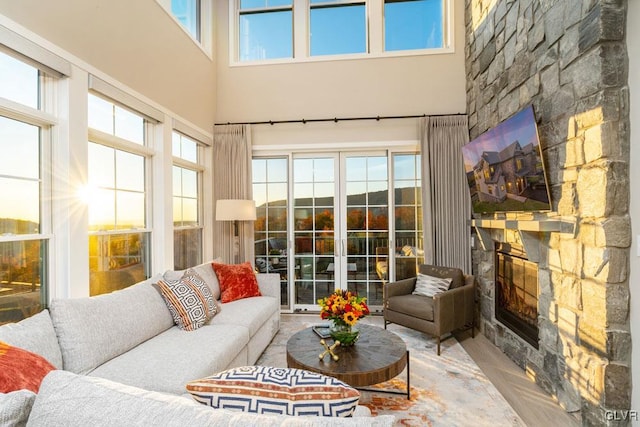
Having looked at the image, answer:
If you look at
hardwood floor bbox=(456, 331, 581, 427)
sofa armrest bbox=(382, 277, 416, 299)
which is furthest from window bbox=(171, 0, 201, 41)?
hardwood floor bbox=(456, 331, 581, 427)

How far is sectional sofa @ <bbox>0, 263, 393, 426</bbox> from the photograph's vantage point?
0.80 meters

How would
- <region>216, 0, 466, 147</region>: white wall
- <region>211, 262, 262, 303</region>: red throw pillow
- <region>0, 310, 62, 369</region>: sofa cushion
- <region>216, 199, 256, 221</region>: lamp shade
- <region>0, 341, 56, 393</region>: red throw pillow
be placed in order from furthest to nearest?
1. <region>216, 0, 466, 147</region>: white wall
2. <region>216, 199, 256, 221</region>: lamp shade
3. <region>211, 262, 262, 303</region>: red throw pillow
4. <region>0, 310, 62, 369</region>: sofa cushion
5. <region>0, 341, 56, 393</region>: red throw pillow

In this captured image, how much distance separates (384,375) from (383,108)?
346 centimetres

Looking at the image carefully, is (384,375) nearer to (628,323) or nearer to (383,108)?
(628,323)

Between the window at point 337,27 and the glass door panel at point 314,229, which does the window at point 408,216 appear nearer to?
the glass door panel at point 314,229

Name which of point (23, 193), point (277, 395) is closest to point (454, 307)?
point (277, 395)

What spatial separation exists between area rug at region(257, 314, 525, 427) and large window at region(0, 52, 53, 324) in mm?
1875

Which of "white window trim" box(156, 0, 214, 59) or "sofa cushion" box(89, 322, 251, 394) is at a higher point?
"white window trim" box(156, 0, 214, 59)

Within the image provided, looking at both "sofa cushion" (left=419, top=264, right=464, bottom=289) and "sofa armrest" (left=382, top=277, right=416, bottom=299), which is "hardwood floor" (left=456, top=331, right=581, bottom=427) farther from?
"sofa armrest" (left=382, top=277, right=416, bottom=299)

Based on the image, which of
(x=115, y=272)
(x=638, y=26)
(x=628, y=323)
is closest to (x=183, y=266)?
(x=115, y=272)

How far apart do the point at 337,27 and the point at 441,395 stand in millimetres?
4573

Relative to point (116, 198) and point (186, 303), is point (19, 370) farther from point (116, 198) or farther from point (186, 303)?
point (116, 198)

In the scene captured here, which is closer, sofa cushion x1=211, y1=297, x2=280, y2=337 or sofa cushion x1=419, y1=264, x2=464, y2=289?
sofa cushion x1=211, y1=297, x2=280, y2=337

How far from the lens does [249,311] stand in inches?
121
